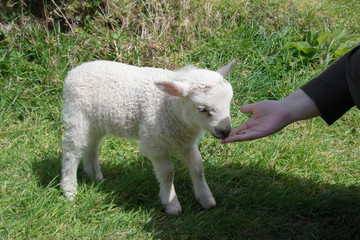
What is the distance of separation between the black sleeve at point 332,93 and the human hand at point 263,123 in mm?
264

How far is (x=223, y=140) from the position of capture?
2834 mm

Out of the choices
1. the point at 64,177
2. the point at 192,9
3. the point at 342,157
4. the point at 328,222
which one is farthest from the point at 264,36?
the point at 64,177

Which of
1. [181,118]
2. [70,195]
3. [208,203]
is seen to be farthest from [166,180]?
[70,195]

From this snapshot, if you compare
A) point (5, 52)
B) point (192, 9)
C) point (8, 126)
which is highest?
point (192, 9)

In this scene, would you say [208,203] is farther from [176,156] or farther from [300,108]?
[300,108]

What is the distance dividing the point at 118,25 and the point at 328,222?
3.73 m

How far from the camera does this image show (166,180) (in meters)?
3.22

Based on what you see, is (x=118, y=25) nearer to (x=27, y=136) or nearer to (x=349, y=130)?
(x=27, y=136)

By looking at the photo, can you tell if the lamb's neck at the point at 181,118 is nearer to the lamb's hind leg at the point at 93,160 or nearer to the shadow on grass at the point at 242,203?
the shadow on grass at the point at 242,203

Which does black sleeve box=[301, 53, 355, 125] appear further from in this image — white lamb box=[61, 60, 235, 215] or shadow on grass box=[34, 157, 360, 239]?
shadow on grass box=[34, 157, 360, 239]

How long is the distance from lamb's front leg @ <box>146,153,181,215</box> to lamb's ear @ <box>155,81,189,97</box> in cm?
61

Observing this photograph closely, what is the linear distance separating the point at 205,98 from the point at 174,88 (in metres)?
0.25

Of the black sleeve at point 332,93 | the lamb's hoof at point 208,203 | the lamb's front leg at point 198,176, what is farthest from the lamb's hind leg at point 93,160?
the black sleeve at point 332,93

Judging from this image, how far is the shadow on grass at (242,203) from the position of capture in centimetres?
304
